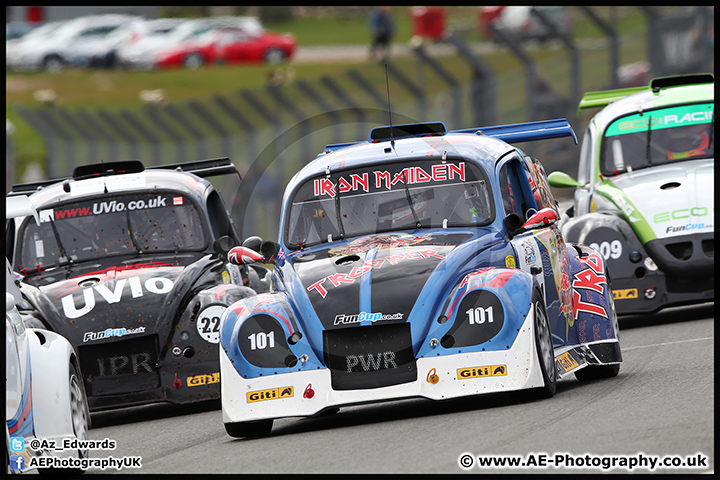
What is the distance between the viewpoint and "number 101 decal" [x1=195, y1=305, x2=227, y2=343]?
10.9 m

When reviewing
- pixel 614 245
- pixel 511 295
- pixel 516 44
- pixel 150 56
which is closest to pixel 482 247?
pixel 511 295

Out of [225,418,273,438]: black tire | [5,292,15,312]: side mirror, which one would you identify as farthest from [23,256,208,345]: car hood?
[5,292,15,312]: side mirror

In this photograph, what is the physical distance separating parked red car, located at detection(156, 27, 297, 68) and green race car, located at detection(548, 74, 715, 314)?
140 ft

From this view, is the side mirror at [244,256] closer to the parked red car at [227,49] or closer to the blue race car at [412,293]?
the blue race car at [412,293]

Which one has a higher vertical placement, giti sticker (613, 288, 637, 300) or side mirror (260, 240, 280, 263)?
side mirror (260, 240, 280, 263)

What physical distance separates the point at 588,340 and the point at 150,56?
164 ft

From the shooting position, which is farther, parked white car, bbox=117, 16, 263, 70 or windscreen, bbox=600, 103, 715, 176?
parked white car, bbox=117, 16, 263, 70

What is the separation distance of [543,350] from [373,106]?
1197 centimetres

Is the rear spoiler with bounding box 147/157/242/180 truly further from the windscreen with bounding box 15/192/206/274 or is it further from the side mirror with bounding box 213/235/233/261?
the side mirror with bounding box 213/235/233/261

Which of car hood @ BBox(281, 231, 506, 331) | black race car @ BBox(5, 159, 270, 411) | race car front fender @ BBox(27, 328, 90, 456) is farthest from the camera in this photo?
black race car @ BBox(5, 159, 270, 411)

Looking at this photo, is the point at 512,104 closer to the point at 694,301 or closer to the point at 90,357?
the point at 694,301

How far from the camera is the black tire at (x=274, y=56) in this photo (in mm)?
56375

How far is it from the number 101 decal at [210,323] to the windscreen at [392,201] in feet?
4.93

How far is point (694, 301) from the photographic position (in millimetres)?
13305
